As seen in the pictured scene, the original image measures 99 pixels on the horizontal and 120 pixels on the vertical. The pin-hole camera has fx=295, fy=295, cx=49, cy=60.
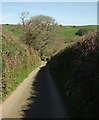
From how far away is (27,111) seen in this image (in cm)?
1311

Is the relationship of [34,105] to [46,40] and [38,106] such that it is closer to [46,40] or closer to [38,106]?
[38,106]

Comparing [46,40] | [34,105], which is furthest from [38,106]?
[46,40]

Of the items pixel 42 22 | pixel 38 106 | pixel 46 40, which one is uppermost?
pixel 42 22

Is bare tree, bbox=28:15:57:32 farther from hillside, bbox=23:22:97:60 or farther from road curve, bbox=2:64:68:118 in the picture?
road curve, bbox=2:64:68:118

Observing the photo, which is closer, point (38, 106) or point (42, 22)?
point (38, 106)

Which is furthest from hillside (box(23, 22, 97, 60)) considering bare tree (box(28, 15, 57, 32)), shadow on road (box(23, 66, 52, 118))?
shadow on road (box(23, 66, 52, 118))

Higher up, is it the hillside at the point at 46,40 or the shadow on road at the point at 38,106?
the hillside at the point at 46,40

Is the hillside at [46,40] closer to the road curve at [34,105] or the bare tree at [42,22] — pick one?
the bare tree at [42,22]

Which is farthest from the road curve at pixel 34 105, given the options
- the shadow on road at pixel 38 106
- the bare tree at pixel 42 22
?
the bare tree at pixel 42 22

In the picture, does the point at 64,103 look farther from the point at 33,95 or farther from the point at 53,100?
the point at 33,95

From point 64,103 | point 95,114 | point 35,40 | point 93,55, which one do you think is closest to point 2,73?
point 64,103

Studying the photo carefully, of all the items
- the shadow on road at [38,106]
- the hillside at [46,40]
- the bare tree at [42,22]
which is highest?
the bare tree at [42,22]

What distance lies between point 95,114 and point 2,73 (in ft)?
28.6

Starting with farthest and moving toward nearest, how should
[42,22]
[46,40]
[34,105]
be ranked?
[42,22]
[46,40]
[34,105]
